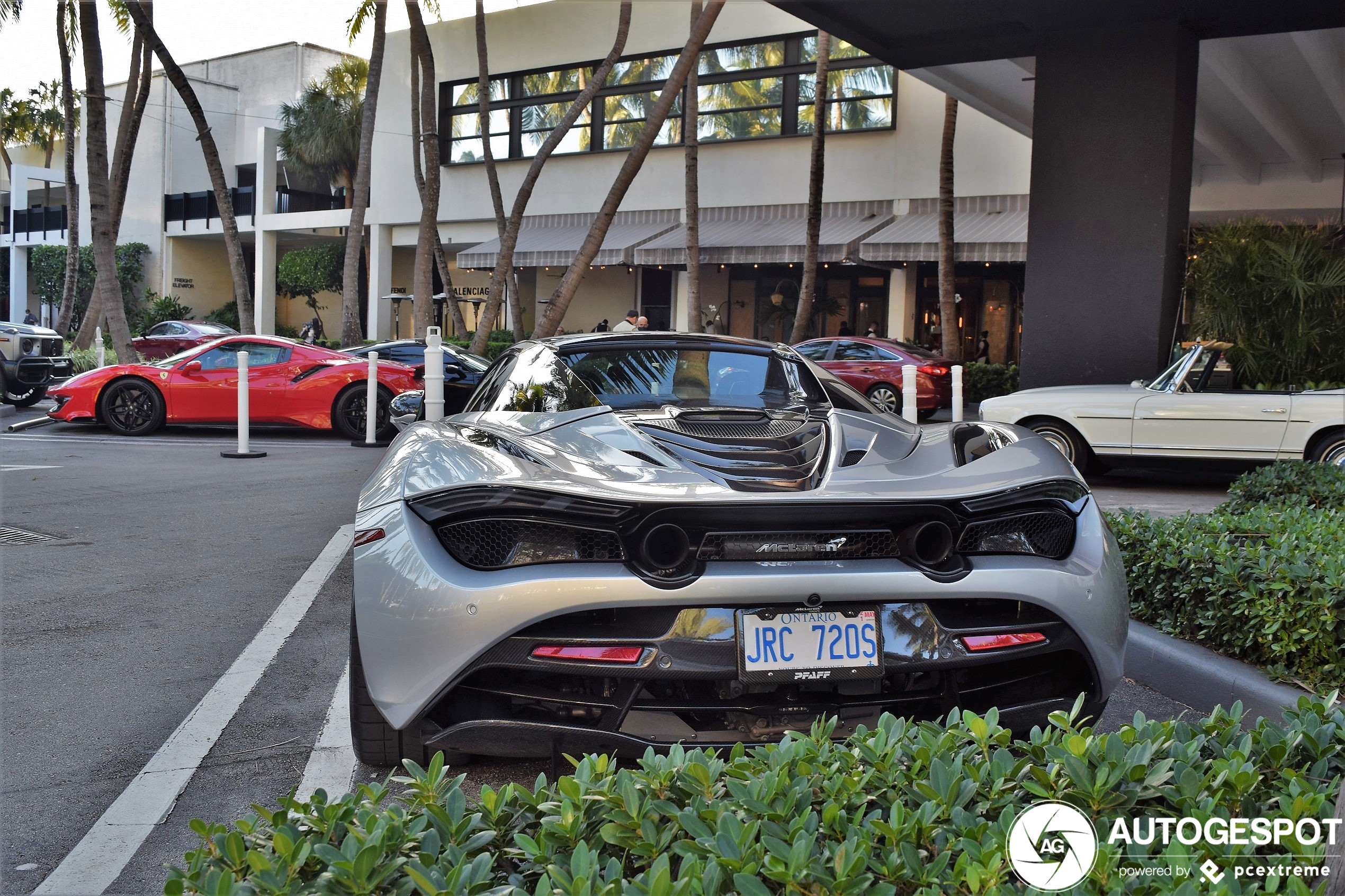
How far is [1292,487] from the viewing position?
7215mm

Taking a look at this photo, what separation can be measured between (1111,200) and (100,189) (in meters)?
15.8

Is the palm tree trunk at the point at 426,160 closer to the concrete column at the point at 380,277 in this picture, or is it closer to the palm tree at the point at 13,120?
the concrete column at the point at 380,277

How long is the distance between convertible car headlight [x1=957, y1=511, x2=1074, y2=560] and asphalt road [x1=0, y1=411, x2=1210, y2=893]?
3.41 ft

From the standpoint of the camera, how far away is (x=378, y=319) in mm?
36938

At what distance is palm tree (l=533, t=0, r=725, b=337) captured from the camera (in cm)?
1867

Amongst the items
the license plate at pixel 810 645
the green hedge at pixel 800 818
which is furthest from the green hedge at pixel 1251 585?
the license plate at pixel 810 645

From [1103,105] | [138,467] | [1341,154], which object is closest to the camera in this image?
[138,467]

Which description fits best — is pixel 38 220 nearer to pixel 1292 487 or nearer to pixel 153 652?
pixel 153 652

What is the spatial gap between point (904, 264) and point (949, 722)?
88.7ft

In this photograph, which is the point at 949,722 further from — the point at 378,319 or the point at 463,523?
the point at 378,319

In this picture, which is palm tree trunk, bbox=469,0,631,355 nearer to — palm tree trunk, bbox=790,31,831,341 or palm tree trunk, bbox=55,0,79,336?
palm tree trunk, bbox=790,31,831,341

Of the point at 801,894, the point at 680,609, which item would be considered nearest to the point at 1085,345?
the point at 680,609

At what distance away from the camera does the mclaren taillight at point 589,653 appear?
2680 mm

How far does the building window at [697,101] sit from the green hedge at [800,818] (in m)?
26.1
